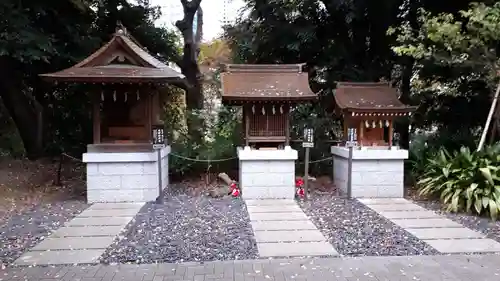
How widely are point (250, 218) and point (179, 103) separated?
7.61 meters

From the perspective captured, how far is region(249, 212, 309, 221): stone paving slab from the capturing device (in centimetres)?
631

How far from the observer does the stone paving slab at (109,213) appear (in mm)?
6570

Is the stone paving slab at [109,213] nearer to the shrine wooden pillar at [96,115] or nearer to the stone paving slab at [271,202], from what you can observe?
the shrine wooden pillar at [96,115]

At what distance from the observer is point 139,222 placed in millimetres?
6109

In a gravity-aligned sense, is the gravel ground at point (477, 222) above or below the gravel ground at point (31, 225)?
above

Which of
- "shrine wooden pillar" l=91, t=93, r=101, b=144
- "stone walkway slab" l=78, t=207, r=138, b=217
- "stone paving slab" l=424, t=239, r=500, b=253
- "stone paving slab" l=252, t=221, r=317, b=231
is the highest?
"shrine wooden pillar" l=91, t=93, r=101, b=144

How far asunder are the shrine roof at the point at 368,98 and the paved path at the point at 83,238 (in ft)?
14.0

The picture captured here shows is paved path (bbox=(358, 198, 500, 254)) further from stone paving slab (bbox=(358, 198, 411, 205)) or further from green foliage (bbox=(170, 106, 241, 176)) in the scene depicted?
green foliage (bbox=(170, 106, 241, 176))

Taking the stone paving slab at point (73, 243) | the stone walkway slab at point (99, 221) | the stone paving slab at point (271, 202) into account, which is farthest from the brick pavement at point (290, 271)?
the stone paving slab at point (271, 202)

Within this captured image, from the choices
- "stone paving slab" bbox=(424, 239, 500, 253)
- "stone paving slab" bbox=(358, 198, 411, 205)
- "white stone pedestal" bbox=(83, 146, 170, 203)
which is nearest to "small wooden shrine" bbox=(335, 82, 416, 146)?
"stone paving slab" bbox=(358, 198, 411, 205)

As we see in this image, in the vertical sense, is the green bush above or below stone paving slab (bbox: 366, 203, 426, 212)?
above

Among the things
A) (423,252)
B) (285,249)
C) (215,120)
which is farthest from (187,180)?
(423,252)

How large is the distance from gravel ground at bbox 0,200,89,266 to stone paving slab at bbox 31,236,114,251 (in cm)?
14

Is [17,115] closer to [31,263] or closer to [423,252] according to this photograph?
[31,263]
